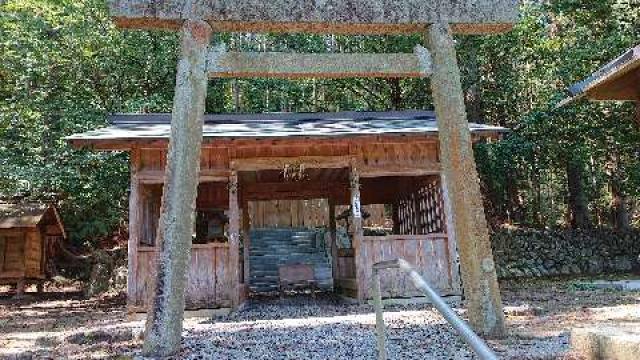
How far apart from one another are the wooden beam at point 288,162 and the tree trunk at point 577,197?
9.74 m

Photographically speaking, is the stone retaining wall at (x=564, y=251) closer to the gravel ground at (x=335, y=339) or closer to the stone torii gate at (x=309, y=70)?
the gravel ground at (x=335, y=339)

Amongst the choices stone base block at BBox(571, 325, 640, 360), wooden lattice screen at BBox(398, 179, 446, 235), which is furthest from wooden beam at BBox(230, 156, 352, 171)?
stone base block at BBox(571, 325, 640, 360)

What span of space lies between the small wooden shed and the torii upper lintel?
9.97 metres

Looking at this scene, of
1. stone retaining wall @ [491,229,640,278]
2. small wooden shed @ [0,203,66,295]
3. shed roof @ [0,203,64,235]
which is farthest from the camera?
stone retaining wall @ [491,229,640,278]

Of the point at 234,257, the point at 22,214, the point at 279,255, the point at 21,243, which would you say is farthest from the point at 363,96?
the point at 21,243

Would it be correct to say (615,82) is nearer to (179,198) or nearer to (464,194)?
(464,194)

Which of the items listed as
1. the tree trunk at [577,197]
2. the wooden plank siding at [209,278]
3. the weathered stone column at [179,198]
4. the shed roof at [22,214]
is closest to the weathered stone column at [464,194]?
the weathered stone column at [179,198]

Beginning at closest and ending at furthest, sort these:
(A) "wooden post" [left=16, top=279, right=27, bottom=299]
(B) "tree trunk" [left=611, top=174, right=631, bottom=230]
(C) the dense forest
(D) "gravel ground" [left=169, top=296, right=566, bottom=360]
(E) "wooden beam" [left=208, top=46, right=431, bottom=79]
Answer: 1. (D) "gravel ground" [left=169, top=296, right=566, bottom=360]
2. (E) "wooden beam" [left=208, top=46, right=431, bottom=79]
3. (A) "wooden post" [left=16, top=279, right=27, bottom=299]
4. (C) the dense forest
5. (B) "tree trunk" [left=611, top=174, right=631, bottom=230]

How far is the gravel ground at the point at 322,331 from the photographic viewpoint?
5141 millimetres

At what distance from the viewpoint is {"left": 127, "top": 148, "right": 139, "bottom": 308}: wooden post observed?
9117 mm

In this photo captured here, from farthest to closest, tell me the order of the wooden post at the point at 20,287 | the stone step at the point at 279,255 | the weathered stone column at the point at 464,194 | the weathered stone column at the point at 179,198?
1. the stone step at the point at 279,255
2. the wooden post at the point at 20,287
3. the weathered stone column at the point at 464,194
4. the weathered stone column at the point at 179,198

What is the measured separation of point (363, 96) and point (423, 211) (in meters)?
8.71

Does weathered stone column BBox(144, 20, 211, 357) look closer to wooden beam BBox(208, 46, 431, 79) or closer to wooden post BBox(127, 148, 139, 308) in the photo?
wooden beam BBox(208, 46, 431, 79)

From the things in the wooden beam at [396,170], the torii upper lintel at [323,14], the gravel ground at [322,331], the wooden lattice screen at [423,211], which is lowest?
the gravel ground at [322,331]
